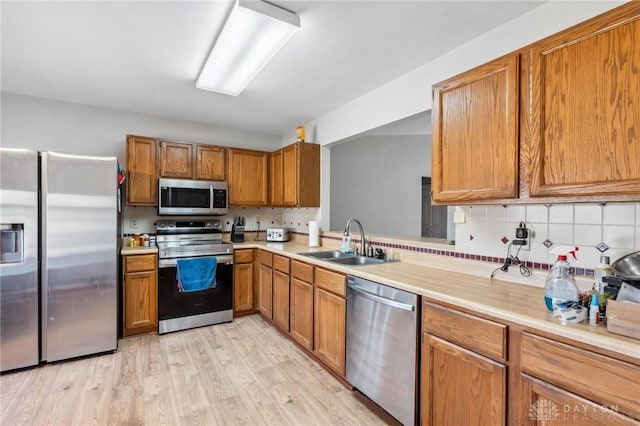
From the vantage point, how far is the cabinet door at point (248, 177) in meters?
3.90

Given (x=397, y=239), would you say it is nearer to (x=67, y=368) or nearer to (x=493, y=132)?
(x=493, y=132)

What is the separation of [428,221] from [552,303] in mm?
4736

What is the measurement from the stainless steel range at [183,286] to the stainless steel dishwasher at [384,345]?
5.93ft

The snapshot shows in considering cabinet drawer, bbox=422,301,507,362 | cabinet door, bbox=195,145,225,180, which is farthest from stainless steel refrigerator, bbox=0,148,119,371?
cabinet drawer, bbox=422,301,507,362

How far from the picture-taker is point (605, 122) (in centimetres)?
121

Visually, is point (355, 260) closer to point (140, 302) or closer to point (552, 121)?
point (552, 121)

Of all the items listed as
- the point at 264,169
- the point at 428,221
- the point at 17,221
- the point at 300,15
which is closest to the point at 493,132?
the point at 300,15

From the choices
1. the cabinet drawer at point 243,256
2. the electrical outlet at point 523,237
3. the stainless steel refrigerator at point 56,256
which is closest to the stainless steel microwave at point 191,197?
the cabinet drawer at point 243,256

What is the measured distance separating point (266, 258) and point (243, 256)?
346mm

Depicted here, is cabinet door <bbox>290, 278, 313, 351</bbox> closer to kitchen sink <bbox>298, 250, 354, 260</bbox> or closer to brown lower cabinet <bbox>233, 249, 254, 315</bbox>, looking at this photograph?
kitchen sink <bbox>298, 250, 354, 260</bbox>

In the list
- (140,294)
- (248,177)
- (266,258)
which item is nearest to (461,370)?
(266,258)

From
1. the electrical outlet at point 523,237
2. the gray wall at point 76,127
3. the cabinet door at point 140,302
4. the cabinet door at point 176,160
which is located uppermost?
the gray wall at point 76,127

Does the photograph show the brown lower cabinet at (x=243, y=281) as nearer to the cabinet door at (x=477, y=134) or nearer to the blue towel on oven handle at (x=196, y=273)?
the blue towel on oven handle at (x=196, y=273)

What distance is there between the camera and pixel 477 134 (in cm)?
166
